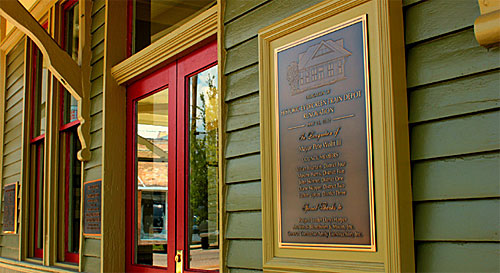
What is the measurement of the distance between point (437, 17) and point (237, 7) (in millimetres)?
1212

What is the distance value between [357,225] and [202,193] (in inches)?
65.8

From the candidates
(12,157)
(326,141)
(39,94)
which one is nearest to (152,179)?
(326,141)

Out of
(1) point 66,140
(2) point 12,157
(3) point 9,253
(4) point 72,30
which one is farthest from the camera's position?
(2) point 12,157

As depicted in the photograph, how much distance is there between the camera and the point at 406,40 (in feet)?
6.24

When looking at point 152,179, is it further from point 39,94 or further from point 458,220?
point 39,94

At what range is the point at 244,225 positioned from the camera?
8.72ft

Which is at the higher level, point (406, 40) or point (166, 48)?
point (166, 48)

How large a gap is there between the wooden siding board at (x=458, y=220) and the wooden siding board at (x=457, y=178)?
0.02 meters

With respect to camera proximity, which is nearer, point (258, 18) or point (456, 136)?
point (456, 136)

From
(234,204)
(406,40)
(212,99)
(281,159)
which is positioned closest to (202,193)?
(212,99)

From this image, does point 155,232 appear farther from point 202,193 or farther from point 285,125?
point 285,125

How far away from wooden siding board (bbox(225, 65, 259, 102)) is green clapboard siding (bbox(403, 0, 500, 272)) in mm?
885

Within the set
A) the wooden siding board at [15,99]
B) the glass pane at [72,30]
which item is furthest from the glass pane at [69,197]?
the wooden siding board at [15,99]

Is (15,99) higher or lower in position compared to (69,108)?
higher
